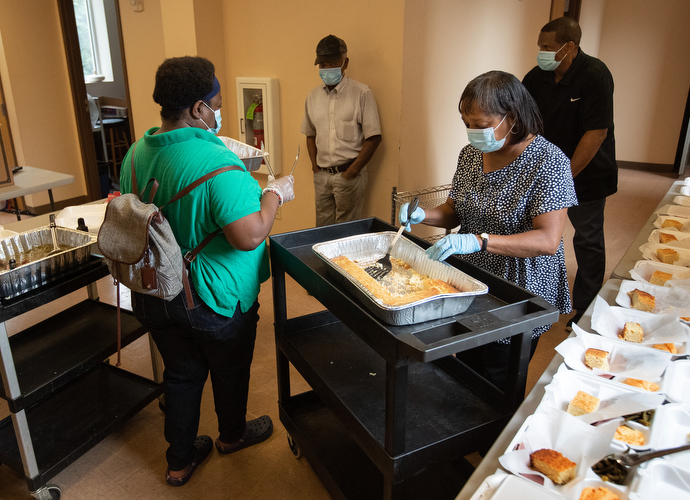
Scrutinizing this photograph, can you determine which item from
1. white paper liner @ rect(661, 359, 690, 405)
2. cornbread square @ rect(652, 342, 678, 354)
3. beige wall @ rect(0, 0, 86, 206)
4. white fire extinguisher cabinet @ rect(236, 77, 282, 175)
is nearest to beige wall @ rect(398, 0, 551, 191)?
white fire extinguisher cabinet @ rect(236, 77, 282, 175)

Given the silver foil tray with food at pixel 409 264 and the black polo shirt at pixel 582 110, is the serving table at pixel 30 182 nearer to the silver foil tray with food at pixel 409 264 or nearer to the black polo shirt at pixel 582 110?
the silver foil tray with food at pixel 409 264

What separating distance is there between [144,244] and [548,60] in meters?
2.24

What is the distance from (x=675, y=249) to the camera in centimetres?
201

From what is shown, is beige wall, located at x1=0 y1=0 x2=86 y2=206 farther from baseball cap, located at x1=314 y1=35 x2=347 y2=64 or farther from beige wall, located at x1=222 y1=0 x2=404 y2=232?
baseball cap, located at x1=314 y1=35 x2=347 y2=64

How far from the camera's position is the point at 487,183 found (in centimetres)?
166

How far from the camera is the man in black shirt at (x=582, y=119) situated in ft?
8.54

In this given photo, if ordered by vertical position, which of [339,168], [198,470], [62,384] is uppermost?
[339,168]

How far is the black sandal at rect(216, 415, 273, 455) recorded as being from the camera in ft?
6.82

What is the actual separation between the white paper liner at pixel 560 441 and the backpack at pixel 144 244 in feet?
3.38

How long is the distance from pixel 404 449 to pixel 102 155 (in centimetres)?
610

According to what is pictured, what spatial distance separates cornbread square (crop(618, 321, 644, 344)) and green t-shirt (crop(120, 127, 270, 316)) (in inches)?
45.0

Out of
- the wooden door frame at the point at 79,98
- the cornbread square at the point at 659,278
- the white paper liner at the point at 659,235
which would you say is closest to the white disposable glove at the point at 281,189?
the cornbread square at the point at 659,278

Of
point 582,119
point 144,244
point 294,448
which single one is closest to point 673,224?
point 582,119

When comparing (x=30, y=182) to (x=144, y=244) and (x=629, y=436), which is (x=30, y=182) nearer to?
(x=144, y=244)
